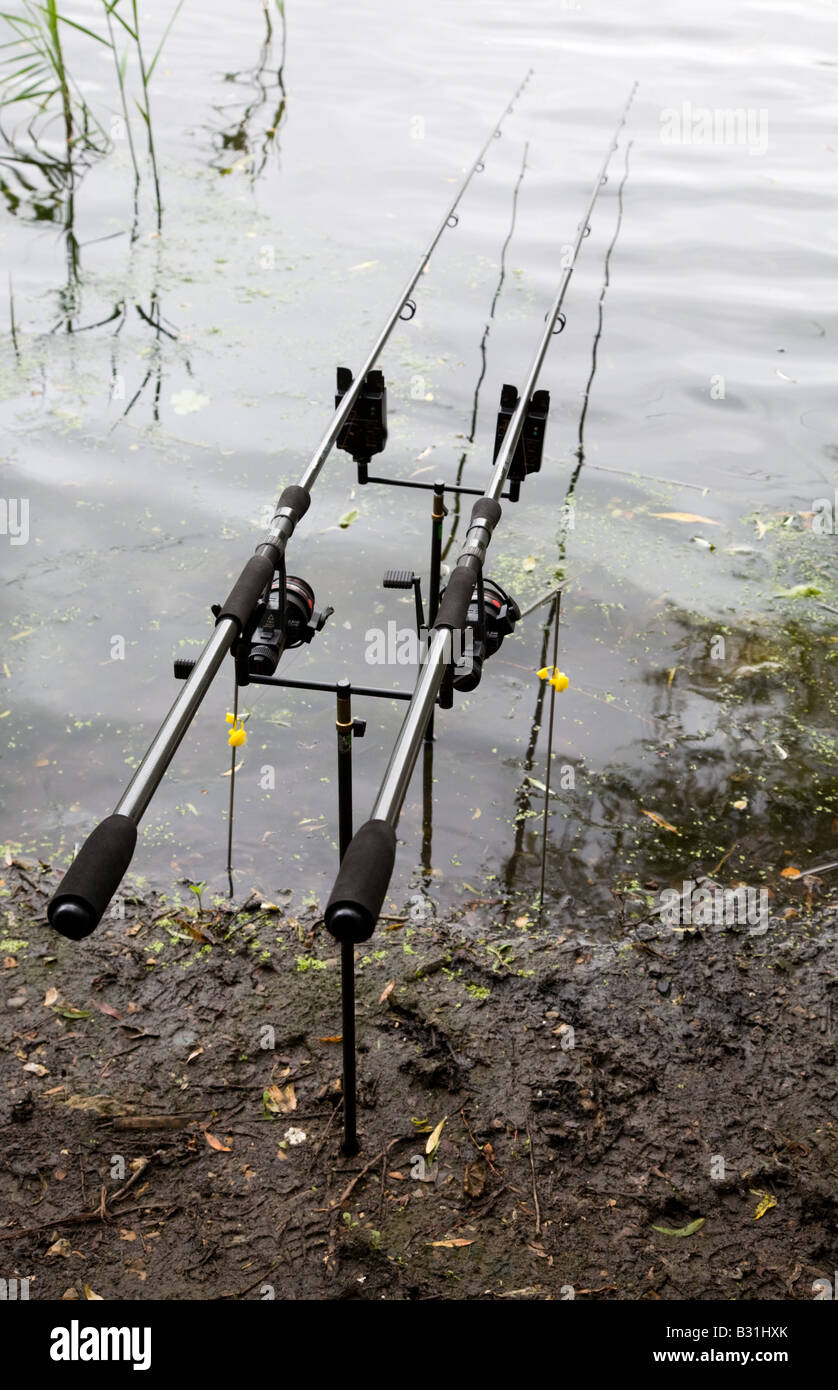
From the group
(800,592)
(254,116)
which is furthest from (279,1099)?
(254,116)

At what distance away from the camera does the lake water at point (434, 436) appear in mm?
3555

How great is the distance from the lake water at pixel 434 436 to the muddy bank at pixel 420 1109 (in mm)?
358

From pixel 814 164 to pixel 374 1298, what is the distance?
931 centimetres

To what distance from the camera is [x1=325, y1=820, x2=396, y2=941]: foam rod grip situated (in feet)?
4.37

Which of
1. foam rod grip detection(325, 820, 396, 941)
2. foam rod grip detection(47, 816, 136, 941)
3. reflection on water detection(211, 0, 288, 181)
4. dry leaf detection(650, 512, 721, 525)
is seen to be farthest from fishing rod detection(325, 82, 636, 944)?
reflection on water detection(211, 0, 288, 181)

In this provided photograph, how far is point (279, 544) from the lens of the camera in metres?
1.98

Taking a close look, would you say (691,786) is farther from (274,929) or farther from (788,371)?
(788,371)

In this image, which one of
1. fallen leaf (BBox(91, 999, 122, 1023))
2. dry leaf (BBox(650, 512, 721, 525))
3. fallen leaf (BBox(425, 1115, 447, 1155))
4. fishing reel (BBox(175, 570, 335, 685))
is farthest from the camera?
dry leaf (BBox(650, 512, 721, 525))

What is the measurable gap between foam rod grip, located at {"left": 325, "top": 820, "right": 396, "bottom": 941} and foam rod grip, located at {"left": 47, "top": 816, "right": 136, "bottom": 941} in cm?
25

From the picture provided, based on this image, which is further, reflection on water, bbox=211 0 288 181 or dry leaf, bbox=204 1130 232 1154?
reflection on water, bbox=211 0 288 181

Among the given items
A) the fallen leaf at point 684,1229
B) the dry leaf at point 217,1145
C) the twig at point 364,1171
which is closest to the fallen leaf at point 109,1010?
the dry leaf at point 217,1145

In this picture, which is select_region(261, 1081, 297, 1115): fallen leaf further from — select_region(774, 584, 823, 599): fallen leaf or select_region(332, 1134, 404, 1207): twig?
select_region(774, 584, 823, 599): fallen leaf

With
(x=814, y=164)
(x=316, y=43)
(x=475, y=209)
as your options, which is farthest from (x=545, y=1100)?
(x=316, y=43)

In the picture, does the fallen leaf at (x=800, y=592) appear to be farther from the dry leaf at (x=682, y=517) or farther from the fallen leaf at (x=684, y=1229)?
the fallen leaf at (x=684, y=1229)
